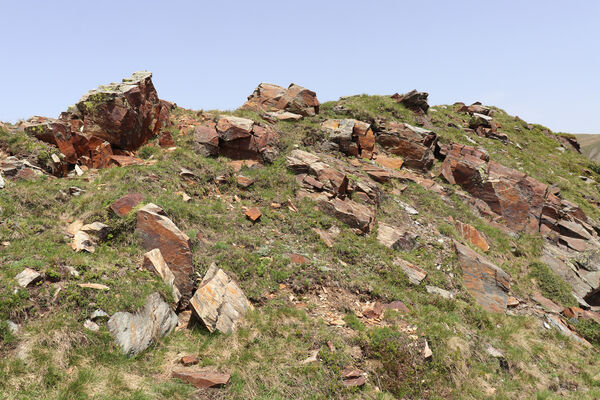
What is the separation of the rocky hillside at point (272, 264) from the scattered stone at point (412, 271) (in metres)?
0.09

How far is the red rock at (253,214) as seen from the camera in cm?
1421

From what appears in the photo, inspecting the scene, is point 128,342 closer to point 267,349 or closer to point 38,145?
point 267,349

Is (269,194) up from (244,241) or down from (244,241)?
up

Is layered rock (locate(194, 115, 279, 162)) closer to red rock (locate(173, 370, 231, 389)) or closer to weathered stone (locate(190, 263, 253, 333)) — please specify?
weathered stone (locate(190, 263, 253, 333))

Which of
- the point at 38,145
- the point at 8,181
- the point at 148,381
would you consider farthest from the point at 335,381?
the point at 38,145

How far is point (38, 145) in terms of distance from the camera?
14.2 metres

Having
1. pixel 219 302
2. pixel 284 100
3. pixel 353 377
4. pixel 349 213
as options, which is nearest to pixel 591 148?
pixel 284 100

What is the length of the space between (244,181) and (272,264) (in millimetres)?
5842

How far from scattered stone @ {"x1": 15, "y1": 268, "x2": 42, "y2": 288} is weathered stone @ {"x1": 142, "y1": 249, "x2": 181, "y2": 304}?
2441 millimetres

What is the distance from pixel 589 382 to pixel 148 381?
13.6m

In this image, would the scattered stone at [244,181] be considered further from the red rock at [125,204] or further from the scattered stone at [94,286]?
the scattered stone at [94,286]

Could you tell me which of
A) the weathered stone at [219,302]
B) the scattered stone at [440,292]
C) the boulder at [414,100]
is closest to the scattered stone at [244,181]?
the weathered stone at [219,302]

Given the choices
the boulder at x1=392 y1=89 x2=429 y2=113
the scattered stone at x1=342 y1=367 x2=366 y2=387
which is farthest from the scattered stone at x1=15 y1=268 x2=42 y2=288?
the boulder at x1=392 y1=89 x2=429 y2=113

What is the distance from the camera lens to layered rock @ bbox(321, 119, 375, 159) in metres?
22.6
